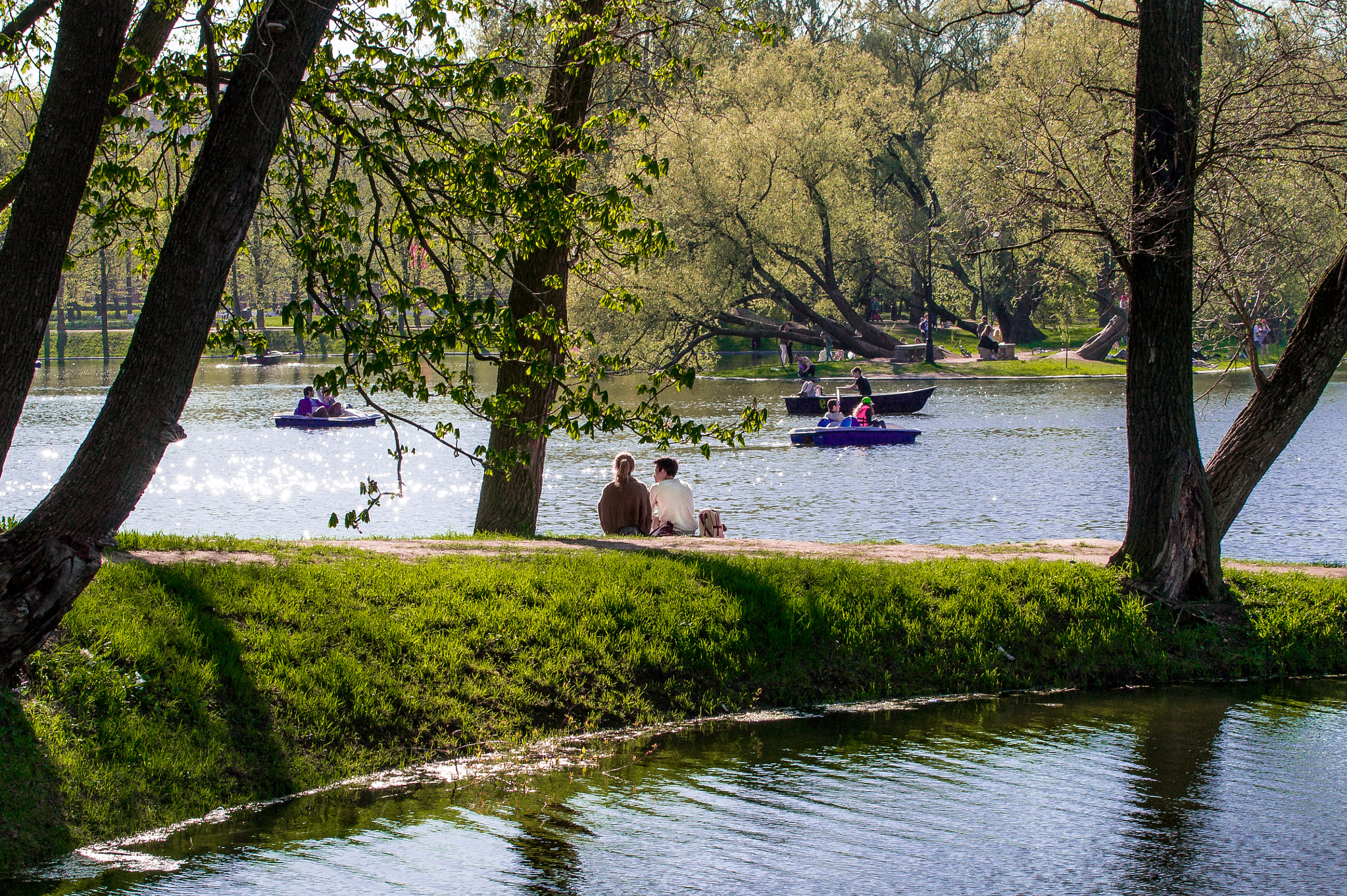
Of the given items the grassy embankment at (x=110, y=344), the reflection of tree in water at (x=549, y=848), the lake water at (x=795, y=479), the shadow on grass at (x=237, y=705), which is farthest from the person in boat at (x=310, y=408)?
the grassy embankment at (x=110, y=344)

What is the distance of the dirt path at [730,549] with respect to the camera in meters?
10.1

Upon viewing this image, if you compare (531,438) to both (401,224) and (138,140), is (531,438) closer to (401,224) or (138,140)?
(401,224)

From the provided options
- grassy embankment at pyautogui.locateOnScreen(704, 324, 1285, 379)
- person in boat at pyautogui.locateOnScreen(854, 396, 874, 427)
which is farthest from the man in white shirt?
grassy embankment at pyautogui.locateOnScreen(704, 324, 1285, 379)

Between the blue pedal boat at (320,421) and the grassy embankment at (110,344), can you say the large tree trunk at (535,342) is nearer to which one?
the blue pedal boat at (320,421)

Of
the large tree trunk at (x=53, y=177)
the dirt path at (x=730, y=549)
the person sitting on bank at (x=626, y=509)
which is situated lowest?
the dirt path at (x=730, y=549)

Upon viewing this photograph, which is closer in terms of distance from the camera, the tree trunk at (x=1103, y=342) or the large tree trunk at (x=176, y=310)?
the large tree trunk at (x=176, y=310)

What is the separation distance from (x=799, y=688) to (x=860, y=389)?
29.7 m

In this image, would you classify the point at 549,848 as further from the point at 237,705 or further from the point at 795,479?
the point at 795,479

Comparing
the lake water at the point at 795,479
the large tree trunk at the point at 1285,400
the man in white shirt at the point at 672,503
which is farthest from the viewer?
the lake water at the point at 795,479

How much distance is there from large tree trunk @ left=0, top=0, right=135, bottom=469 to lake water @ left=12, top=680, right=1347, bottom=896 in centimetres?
274

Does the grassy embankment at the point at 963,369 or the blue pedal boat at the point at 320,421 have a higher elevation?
the grassy embankment at the point at 963,369

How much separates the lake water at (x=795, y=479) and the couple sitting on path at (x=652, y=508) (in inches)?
225

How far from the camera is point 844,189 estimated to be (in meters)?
48.1

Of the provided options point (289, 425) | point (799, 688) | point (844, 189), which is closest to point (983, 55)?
point (844, 189)
